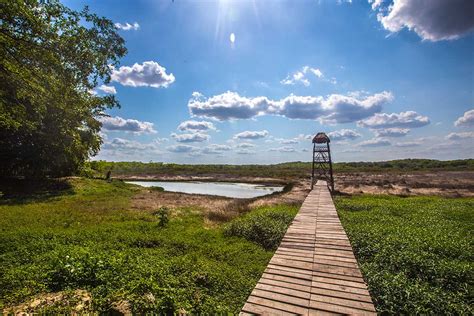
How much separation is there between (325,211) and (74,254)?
12896mm

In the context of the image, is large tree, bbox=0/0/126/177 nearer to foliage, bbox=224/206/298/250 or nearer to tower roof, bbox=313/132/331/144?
foliage, bbox=224/206/298/250

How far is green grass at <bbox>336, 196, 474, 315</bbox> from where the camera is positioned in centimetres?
722

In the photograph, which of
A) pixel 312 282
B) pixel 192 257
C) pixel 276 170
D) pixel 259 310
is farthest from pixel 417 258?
pixel 276 170

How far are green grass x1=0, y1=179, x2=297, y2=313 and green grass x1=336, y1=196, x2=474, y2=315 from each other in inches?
169

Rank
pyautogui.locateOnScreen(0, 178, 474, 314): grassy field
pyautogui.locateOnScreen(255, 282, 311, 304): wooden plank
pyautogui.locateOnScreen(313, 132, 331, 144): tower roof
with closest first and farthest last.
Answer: pyautogui.locateOnScreen(255, 282, 311, 304): wooden plank → pyautogui.locateOnScreen(0, 178, 474, 314): grassy field → pyautogui.locateOnScreen(313, 132, 331, 144): tower roof

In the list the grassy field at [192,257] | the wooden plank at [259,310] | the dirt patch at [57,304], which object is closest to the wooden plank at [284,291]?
the wooden plank at [259,310]

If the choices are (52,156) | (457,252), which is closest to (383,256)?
(457,252)

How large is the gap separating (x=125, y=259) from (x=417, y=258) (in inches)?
448

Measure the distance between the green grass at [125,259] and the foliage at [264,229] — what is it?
0.48m

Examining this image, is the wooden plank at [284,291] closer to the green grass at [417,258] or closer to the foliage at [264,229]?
the green grass at [417,258]

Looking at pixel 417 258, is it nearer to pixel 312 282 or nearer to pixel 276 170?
pixel 312 282

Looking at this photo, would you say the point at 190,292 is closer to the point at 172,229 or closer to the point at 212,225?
the point at 172,229

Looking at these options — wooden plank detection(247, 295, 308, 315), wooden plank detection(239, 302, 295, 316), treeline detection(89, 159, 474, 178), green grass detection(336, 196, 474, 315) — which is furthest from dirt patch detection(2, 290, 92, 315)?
treeline detection(89, 159, 474, 178)

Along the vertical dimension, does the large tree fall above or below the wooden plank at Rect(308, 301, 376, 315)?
above
